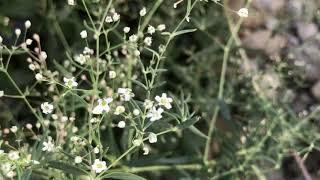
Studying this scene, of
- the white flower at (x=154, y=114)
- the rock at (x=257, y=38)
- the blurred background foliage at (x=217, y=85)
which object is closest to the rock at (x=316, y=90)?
the blurred background foliage at (x=217, y=85)

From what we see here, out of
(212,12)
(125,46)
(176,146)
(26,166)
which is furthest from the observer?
(212,12)

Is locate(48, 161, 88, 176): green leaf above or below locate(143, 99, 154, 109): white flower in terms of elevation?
below

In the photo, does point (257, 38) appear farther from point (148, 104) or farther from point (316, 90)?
point (148, 104)

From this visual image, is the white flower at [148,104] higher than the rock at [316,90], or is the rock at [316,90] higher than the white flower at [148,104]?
the rock at [316,90]

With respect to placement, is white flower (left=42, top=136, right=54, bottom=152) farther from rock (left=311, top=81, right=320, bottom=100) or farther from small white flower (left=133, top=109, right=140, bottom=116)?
rock (left=311, top=81, right=320, bottom=100)

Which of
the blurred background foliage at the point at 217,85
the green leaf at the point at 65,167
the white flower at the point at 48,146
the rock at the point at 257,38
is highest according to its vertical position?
the rock at the point at 257,38

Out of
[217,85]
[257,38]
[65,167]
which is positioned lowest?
[65,167]

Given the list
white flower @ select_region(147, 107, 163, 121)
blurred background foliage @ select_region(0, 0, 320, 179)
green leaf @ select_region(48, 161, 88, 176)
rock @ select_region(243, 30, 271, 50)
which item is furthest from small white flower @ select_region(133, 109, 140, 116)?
rock @ select_region(243, 30, 271, 50)

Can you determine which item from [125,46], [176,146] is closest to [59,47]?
[176,146]

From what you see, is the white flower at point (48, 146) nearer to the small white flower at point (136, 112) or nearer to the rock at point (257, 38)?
the small white flower at point (136, 112)

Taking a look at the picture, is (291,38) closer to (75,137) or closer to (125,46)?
(125,46)

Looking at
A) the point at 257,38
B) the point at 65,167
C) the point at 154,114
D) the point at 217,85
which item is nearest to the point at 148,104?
the point at 154,114
